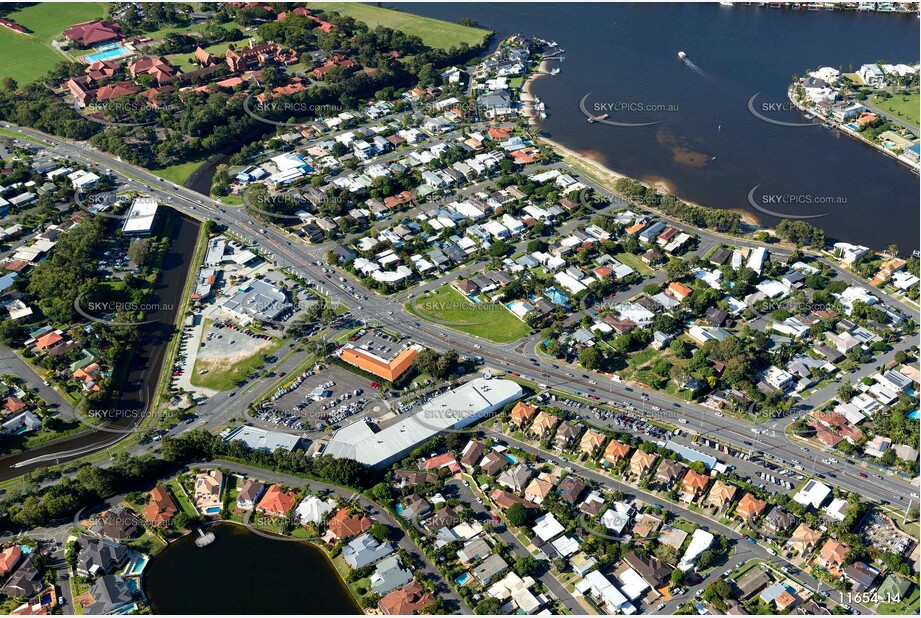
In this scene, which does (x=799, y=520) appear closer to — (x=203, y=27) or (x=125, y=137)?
(x=125, y=137)

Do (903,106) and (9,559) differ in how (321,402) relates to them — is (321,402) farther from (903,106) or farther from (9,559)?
(903,106)

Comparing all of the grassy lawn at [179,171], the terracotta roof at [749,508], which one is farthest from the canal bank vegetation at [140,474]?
the grassy lawn at [179,171]

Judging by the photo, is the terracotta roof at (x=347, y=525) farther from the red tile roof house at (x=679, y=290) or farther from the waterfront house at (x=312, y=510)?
the red tile roof house at (x=679, y=290)

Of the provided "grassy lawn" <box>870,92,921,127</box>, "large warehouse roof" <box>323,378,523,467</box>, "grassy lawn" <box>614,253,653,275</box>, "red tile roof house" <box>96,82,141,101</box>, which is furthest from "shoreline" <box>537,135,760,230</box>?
"red tile roof house" <box>96,82,141,101</box>

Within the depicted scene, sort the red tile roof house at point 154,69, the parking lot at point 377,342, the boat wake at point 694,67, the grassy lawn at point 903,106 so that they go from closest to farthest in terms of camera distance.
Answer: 1. the parking lot at point 377,342
2. the grassy lawn at point 903,106
3. the red tile roof house at point 154,69
4. the boat wake at point 694,67

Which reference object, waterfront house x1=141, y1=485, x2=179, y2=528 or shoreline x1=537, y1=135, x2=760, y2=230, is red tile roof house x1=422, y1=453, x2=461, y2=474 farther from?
shoreline x1=537, y1=135, x2=760, y2=230

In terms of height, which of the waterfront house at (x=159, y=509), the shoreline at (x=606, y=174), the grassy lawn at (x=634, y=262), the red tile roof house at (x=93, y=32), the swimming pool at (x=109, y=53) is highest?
the red tile roof house at (x=93, y=32)

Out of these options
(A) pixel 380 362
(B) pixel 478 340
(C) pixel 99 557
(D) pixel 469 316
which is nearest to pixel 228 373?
(A) pixel 380 362
